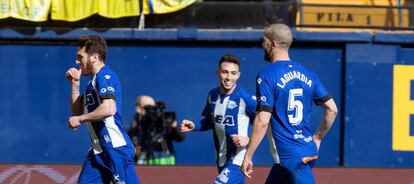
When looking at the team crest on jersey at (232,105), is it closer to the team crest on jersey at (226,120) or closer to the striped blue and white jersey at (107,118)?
the team crest on jersey at (226,120)

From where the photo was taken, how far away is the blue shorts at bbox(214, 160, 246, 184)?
28.6 feet

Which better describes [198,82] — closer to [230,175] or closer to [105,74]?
[230,175]

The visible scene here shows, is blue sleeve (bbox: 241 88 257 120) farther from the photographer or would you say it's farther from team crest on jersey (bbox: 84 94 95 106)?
the photographer

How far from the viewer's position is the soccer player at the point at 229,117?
884 centimetres

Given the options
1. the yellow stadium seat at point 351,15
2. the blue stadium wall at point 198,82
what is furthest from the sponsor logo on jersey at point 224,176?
the yellow stadium seat at point 351,15

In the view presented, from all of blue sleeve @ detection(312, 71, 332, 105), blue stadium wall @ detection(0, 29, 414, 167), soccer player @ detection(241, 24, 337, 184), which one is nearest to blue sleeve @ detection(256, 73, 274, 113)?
soccer player @ detection(241, 24, 337, 184)

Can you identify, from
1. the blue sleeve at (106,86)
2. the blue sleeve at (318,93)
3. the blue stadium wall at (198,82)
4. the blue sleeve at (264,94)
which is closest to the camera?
the blue sleeve at (264,94)

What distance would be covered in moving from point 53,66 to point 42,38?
0.44 meters

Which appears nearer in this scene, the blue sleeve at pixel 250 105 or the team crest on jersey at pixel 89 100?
the team crest on jersey at pixel 89 100

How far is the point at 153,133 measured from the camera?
12.4 metres

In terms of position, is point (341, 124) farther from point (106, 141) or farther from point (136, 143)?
point (106, 141)

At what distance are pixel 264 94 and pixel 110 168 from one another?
1558mm

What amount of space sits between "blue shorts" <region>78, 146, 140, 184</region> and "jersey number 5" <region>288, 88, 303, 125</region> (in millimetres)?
1446

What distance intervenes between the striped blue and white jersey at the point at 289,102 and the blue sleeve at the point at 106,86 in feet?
4.07
